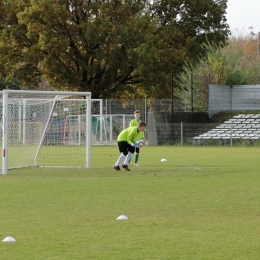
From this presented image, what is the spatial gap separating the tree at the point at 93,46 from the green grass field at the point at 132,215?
93.3ft

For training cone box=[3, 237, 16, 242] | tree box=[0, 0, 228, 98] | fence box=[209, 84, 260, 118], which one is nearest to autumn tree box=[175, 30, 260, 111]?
fence box=[209, 84, 260, 118]

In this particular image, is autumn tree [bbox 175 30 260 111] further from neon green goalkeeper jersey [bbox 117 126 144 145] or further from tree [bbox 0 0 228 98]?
neon green goalkeeper jersey [bbox 117 126 144 145]

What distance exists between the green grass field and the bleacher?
21.2m

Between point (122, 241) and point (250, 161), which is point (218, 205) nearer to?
point (122, 241)

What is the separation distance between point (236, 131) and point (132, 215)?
Result: 31506 mm

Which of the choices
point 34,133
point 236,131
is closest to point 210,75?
point 236,131

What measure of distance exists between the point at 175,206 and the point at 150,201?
0.84 metres

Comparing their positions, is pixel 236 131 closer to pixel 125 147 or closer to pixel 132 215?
pixel 125 147

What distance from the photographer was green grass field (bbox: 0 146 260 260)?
834 cm

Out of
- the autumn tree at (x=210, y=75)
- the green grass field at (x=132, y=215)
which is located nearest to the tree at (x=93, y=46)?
the autumn tree at (x=210, y=75)

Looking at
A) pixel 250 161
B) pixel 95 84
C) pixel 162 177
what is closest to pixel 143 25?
pixel 95 84

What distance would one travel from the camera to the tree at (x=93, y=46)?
47.1 metres

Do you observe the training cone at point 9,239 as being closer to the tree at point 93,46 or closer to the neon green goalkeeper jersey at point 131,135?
the neon green goalkeeper jersey at point 131,135

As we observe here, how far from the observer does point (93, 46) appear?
1913 inches
